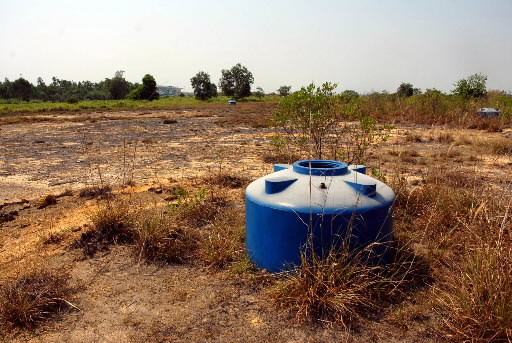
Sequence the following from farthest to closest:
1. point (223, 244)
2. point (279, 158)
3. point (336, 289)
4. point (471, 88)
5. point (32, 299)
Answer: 1. point (471, 88)
2. point (279, 158)
3. point (223, 244)
4. point (32, 299)
5. point (336, 289)

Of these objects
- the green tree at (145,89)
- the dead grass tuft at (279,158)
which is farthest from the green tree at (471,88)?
the green tree at (145,89)

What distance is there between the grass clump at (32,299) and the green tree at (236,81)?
64217mm

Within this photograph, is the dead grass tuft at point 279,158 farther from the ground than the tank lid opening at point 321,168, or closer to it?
closer to it

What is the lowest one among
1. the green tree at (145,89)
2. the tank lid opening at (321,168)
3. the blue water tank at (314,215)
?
the blue water tank at (314,215)

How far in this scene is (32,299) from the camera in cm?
269

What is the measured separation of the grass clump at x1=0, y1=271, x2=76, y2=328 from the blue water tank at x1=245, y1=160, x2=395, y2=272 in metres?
1.50

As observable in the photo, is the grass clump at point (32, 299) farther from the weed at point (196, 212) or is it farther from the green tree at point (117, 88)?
the green tree at point (117, 88)

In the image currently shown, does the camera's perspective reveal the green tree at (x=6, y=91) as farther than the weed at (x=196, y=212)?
Yes

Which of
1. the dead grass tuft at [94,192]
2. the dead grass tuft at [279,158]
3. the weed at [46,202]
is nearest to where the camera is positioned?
the weed at [46,202]

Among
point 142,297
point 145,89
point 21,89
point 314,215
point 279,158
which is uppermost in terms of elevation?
point 21,89

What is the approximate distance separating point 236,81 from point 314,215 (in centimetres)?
6685

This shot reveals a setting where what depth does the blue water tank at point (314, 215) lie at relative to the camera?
2.72m

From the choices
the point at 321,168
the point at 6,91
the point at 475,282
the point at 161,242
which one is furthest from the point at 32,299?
the point at 6,91

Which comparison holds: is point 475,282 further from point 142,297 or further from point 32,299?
point 32,299
